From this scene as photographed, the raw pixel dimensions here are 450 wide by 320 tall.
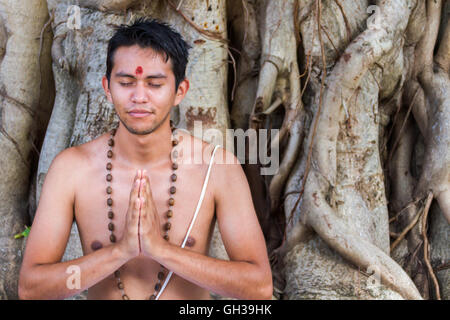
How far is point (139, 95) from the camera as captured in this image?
1.79m

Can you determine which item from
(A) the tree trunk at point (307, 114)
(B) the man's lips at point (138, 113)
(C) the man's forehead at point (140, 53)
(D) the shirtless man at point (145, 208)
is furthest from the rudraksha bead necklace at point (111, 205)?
(A) the tree trunk at point (307, 114)

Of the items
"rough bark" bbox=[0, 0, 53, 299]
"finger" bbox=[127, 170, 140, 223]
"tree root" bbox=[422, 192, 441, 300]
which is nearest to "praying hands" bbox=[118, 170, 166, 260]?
"finger" bbox=[127, 170, 140, 223]

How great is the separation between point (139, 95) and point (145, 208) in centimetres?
44

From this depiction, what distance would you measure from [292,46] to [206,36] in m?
0.54

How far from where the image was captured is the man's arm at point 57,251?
5.41 feet

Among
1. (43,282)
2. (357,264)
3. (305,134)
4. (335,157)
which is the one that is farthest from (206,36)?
(43,282)

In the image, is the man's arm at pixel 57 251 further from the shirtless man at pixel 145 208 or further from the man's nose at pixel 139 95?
the man's nose at pixel 139 95

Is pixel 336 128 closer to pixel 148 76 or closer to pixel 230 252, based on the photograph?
pixel 230 252

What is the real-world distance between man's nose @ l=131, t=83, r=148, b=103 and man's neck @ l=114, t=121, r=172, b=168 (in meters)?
0.17

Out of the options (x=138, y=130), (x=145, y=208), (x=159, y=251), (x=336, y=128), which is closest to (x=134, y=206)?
(x=145, y=208)

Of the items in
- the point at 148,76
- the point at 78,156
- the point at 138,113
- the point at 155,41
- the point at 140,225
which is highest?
the point at 155,41

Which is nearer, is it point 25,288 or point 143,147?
point 25,288

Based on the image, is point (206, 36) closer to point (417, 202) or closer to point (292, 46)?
point (292, 46)

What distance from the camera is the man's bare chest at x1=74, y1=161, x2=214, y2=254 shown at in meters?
1.95
